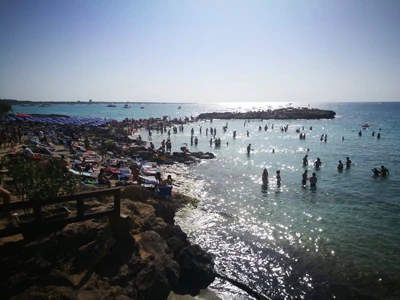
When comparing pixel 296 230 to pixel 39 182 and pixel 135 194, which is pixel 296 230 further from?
pixel 39 182

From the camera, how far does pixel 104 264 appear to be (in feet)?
22.4

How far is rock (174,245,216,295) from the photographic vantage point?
8.37 m

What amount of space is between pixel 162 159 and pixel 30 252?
20.8 metres

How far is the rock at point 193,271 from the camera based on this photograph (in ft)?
27.5

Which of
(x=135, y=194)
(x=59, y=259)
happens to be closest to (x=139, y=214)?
(x=135, y=194)

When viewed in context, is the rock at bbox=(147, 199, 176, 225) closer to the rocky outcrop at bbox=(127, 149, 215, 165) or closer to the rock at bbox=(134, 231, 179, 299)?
the rock at bbox=(134, 231, 179, 299)

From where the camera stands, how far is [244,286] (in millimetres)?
8750

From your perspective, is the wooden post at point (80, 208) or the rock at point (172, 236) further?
the rock at point (172, 236)

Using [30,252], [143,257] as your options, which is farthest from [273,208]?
[30,252]

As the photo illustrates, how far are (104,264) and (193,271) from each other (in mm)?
2981

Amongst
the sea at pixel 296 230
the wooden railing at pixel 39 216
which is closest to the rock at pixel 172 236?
the sea at pixel 296 230

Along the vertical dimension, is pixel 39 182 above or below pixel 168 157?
above

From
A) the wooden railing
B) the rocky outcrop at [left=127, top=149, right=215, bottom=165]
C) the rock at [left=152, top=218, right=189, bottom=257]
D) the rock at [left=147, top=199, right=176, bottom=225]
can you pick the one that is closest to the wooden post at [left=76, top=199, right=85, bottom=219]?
the wooden railing

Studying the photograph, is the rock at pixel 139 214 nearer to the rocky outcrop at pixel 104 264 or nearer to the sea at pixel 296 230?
the rocky outcrop at pixel 104 264
